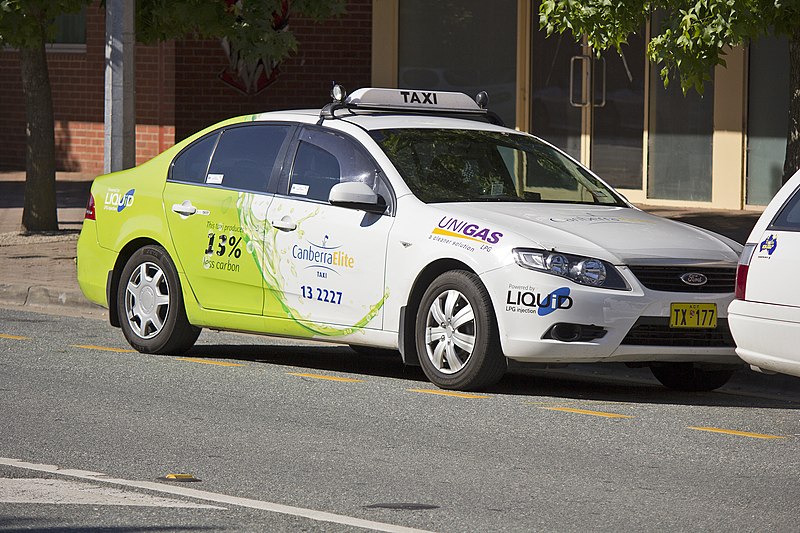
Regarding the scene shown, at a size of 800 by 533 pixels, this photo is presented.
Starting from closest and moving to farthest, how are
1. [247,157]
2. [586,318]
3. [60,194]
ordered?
1. [586,318]
2. [247,157]
3. [60,194]

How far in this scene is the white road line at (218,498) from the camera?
5809mm

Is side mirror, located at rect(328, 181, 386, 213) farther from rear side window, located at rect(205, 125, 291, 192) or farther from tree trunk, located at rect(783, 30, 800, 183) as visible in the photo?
tree trunk, located at rect(783, 30, 800, 183)

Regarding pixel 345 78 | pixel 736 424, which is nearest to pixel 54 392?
pixel 736 424

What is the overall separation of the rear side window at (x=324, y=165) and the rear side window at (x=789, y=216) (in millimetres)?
2612

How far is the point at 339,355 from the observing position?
11.0 metres

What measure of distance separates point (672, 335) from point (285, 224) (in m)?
2.41

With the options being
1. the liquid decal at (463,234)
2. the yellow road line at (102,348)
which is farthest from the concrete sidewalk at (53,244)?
the liquid decal at (463,234)

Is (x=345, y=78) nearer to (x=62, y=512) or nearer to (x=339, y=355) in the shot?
(x=339, y=355)

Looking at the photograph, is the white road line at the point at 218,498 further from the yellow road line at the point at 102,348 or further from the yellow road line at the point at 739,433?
the yellow road line at the point at 102,348

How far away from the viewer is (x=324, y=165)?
9.77 m

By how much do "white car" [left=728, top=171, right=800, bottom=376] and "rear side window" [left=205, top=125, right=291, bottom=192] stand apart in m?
3.30

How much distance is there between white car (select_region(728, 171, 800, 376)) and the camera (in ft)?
24.4

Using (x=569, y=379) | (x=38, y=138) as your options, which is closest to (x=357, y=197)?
(x=569, y=379)

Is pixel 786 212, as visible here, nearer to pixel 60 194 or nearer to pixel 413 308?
pixel 413 308
